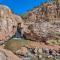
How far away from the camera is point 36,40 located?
6309 millimetres

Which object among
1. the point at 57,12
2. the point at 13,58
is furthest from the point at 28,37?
the point at 13,58

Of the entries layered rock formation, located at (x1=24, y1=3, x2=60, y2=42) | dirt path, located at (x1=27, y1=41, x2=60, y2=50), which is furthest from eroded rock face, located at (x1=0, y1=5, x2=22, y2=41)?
dirt path, located at (x1=27, y1=41, x2=60, y2=50)

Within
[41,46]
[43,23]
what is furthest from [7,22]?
[41,46]

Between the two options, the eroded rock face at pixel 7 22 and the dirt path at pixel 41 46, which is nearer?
the dirt path at pixel 41 46

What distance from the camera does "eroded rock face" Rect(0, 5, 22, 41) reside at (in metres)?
6.25

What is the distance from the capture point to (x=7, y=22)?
6.42 metres

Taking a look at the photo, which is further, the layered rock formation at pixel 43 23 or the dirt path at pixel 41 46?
the layered rock formation at pixel 43 23

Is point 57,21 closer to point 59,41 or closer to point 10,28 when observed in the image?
point 59,41

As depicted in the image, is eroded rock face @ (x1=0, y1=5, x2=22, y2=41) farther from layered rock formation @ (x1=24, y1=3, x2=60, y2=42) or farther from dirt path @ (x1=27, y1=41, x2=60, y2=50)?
dirt path @ (x1=27, y1=41, x2=60, y2=50)

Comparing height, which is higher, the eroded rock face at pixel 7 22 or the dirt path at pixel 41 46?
the eroded rock face at pixel 7 22

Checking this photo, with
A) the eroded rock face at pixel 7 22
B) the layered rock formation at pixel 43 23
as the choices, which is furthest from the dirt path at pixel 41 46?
the eroded rock face at pixel 7 22

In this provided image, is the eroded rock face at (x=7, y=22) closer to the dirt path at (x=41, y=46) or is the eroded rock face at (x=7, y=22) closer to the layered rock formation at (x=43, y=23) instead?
the layered rock formation at (x=43, y=23)

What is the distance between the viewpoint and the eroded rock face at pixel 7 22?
625 cm

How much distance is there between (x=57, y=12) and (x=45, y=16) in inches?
19.8
